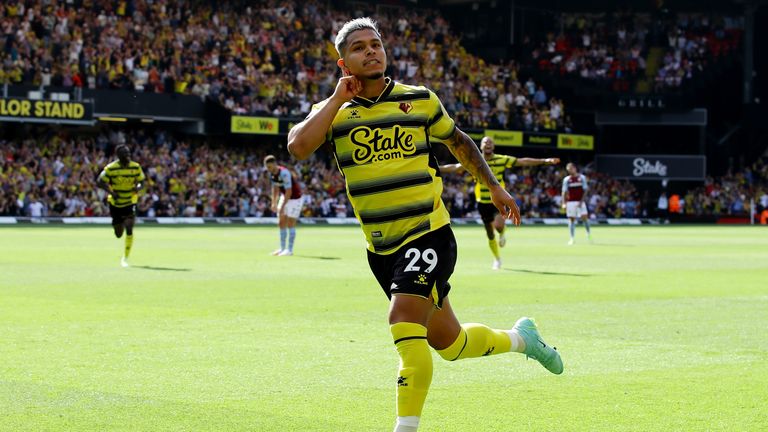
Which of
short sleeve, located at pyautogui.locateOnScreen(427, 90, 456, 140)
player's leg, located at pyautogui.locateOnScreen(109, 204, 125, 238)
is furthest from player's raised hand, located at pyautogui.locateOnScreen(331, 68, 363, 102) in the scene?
player's leg, located at pyautogui.locateOnScreen(109, 204, 125, 238)

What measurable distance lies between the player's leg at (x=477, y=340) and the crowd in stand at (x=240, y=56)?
39773mm

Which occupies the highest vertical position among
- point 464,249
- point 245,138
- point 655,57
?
point 655,57

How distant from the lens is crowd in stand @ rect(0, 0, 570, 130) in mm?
45750

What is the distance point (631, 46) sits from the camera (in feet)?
220

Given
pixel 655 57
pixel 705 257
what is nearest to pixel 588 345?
pixel 705 257

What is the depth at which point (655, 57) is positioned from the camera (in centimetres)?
6744

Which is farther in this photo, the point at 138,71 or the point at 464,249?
the point at 138,71

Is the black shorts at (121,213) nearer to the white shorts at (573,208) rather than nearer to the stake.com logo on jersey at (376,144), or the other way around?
the white shorts at (573,208)

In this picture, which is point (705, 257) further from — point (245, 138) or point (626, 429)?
point (245, 138)

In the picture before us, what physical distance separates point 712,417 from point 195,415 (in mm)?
3346

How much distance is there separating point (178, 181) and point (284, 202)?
70.3 feet

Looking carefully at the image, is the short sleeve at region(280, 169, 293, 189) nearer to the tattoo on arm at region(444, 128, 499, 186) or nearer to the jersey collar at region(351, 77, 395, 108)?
the tattoo on arm at region(444, 128, 499, 186)

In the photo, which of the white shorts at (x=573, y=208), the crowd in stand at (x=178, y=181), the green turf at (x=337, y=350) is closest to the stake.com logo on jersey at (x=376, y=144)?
the green turf at (x=337, y=350)

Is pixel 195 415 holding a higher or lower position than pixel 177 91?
lower
